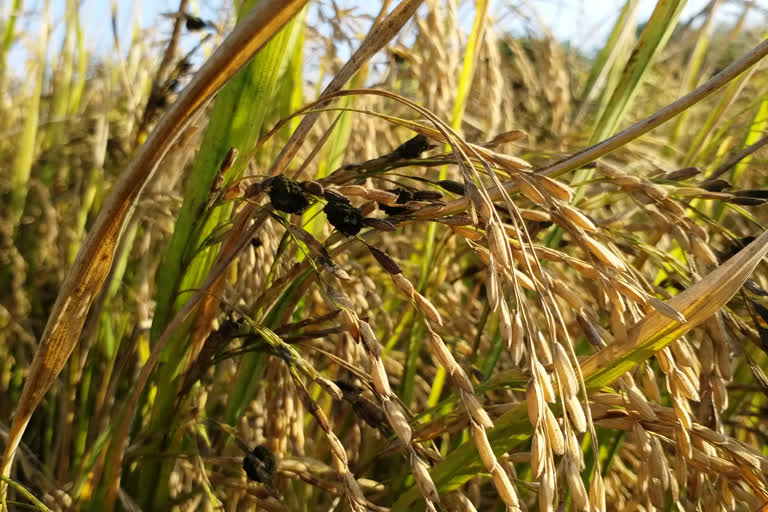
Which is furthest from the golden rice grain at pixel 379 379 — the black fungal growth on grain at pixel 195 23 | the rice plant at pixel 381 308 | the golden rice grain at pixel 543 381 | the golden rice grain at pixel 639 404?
the black fungal growth on grain at pixel 195 23

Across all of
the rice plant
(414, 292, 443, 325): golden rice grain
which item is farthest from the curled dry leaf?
(414, 292, 443, 325): golden rice grain

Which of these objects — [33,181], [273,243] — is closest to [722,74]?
[273,243]

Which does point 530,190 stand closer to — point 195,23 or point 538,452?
point 538,452

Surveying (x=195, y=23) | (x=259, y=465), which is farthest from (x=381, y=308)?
(x=195, y=23)

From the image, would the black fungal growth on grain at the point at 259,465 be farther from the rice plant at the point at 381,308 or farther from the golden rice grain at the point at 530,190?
the golden rice grain at the point at 530,190

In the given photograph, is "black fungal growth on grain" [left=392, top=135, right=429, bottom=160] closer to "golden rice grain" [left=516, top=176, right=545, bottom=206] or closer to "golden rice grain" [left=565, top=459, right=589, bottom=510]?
"golden rice grain" [left=516, top=176, right=545, bottom=206]

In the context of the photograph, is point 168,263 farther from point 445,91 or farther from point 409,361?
point 445,91
